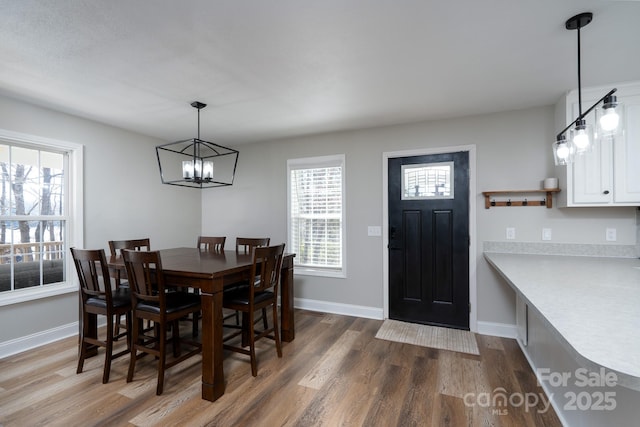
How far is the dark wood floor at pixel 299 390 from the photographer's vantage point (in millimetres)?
1875

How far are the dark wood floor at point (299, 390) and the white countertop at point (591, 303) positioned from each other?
35.4 inches

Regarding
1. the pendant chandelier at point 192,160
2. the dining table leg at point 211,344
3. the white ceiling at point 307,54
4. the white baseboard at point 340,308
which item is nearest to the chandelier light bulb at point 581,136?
the white ceiling at point 307,54

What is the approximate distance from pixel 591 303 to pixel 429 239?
6.72ft

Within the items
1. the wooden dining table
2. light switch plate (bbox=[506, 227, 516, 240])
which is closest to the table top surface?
the wooden dining table

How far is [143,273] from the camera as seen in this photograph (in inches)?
82.7

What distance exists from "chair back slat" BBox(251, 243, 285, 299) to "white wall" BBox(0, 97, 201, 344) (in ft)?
7.54

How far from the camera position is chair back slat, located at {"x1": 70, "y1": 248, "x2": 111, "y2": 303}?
220cm

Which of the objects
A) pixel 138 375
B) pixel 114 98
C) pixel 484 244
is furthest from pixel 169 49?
pixel 484 244

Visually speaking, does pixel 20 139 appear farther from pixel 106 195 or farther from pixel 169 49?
pixel 169 49

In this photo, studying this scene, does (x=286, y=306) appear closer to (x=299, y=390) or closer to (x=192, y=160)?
(x=299, y=390)

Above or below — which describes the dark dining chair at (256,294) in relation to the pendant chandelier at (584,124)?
below

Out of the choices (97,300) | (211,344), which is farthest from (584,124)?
(97,300)

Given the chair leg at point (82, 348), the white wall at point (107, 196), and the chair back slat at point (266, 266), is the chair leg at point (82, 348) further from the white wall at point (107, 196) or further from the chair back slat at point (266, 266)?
the chair back slat at point (266, 266)

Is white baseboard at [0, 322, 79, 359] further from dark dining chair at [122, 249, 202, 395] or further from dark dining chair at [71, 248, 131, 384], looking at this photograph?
dark dining chair at [122, 249, 202, 395]
